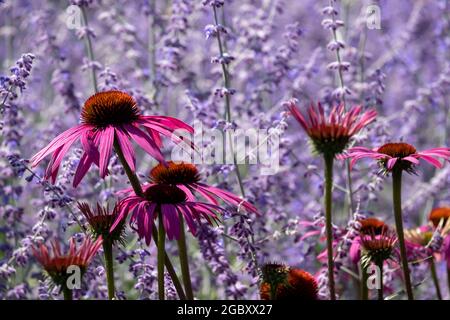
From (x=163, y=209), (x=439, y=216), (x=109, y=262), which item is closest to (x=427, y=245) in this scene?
(x=439, y=216)

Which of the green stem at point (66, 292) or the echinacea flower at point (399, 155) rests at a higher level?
the echinacea flower at point (399, 155)

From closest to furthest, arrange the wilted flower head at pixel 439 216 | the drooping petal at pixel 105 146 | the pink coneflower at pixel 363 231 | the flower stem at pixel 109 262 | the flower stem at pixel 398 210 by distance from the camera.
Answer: the drooping petal at pixel 105 146 < the flower stem at pixel 109 262 < the flower stem at pixel 398 210 < the pink coneflower at pixel 363 231 < the wilted flower head at pixel 439 216

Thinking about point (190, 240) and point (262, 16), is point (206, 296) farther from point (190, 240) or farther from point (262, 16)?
point (262, 16)

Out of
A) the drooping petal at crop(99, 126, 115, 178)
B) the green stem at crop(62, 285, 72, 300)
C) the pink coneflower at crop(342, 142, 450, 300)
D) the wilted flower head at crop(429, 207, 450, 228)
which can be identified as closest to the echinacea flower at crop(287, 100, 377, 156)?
the pink coneflower at crop(342, 142, 450, 300)

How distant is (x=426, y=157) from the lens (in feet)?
6.84

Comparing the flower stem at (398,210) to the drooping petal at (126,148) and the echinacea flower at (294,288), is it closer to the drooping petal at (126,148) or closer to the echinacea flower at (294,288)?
the echinacea flower at (294,288)

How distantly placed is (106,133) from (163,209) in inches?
10.1

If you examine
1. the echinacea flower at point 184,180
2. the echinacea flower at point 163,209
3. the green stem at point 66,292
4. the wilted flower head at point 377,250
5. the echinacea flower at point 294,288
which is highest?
the echinacea flower at point 184,180

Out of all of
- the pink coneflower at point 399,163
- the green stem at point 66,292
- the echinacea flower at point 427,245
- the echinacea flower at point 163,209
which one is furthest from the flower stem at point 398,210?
the green stem at point 66,292

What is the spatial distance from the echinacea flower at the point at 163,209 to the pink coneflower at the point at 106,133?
0.12 metres

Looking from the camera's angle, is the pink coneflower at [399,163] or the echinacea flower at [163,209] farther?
the pink coneflower at [399,163]

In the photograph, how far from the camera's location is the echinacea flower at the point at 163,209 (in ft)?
6.08
